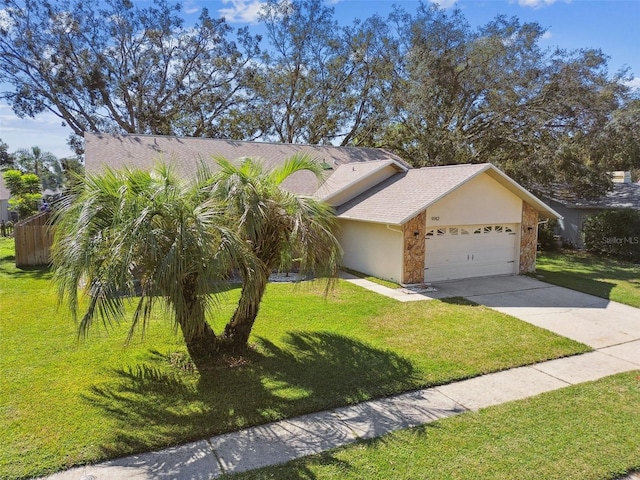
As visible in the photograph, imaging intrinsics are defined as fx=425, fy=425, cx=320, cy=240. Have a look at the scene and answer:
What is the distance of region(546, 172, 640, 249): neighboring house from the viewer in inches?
867

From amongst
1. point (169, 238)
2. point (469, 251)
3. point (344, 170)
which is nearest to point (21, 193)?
point (344, 170)

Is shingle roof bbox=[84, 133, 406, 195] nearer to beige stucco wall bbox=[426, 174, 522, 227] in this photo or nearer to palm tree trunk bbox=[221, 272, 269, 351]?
beige stucco wall bbox=[426, 174, 522, 227]

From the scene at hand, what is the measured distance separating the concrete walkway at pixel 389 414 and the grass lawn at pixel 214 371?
0.23 m

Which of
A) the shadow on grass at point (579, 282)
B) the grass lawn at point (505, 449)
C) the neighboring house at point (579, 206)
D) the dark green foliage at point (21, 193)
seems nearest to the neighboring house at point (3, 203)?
the dark green foliage at point (21, 193)

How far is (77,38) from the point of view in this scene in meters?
27.7

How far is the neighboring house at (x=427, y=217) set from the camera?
1394cm

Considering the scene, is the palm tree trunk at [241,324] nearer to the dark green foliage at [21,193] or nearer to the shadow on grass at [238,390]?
the shadow on grass at [238,390]

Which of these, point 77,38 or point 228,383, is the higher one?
point 77,38

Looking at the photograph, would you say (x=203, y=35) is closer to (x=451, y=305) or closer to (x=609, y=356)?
(x=451, y=305)

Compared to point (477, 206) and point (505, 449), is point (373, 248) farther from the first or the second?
point (505, 449)

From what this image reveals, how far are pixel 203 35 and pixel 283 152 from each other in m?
15.0

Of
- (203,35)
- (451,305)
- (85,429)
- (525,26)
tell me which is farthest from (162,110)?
(85,429)

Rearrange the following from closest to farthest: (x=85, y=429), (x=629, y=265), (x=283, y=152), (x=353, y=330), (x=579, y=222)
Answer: (x=85, y=429) → (x=353, y=330) → (x=629, y=265) → (x=283, y=152) → (x=579, y=222)

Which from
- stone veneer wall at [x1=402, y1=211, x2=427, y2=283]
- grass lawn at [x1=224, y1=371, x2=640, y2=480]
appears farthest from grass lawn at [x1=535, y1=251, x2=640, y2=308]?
grass lawn at [x1=224, y1=371, x2=640, y2=480]
